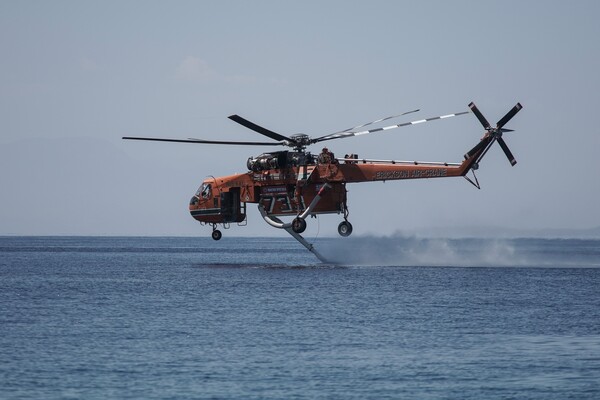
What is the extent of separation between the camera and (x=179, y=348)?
34062mm

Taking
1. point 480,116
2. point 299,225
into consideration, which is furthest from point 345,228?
point 480,116

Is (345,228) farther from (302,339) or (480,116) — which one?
(302,339)

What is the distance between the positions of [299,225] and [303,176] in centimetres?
339

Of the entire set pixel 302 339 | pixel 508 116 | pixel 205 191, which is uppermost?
pixel 508 116

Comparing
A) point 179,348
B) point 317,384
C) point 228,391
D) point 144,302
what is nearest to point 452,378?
point 317,384

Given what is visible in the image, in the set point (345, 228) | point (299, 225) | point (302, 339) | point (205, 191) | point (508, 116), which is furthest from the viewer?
point (205, 191)

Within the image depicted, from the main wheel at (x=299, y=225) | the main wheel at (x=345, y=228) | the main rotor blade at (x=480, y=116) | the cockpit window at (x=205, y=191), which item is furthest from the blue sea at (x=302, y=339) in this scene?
the main rotor blade at (x=480, y=116)

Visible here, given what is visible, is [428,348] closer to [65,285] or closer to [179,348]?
[179,348]

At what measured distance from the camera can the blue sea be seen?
90.4 feet

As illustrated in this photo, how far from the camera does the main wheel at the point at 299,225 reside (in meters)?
63.6

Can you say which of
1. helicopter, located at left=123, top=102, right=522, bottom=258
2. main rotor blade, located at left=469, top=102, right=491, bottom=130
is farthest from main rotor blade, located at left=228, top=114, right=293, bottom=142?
main rotor blade, located at left=469, top=102, right=491, bottom=130

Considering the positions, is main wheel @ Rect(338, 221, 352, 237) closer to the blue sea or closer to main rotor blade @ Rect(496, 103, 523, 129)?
the blue sea

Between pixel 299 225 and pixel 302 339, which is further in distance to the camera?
pixel 299 225

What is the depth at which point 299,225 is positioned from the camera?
209 feet
